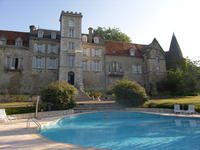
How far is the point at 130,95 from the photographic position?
55.8ft

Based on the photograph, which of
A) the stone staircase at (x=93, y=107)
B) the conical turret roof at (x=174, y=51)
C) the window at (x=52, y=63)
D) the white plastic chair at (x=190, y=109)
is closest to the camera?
the white plastic chair at (x=190, y=109)

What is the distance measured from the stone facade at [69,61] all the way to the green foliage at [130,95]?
9.59 m

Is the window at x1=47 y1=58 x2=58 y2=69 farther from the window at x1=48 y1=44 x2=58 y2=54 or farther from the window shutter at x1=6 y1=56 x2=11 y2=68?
the window shutter at x1=6 y1=56 x2=11 y2=68

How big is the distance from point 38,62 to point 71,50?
6248 mm

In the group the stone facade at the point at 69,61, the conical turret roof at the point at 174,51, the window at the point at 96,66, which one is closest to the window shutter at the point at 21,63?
the stone facade at the point at 69,61

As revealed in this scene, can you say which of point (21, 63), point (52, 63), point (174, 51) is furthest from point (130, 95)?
point (174, 51)

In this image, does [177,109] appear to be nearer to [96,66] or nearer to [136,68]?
[96,66]

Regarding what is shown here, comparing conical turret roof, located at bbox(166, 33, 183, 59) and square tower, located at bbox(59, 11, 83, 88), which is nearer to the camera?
square tower, located at bbox(59, 11, 83, 88)

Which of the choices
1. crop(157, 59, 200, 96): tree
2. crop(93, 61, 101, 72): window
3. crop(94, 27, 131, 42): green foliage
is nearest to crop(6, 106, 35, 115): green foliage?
crop(93, 61, 101, 72): window

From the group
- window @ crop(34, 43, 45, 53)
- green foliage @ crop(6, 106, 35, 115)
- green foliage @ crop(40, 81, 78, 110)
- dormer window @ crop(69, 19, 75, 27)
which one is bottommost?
green foliage @ crop(6, 106, 35, 115)

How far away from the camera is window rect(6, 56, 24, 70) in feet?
84.3

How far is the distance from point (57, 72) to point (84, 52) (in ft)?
20.6

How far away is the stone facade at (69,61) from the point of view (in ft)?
85.2

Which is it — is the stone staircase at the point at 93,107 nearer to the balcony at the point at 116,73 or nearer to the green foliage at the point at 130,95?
the green foliage at the point at 130,95
